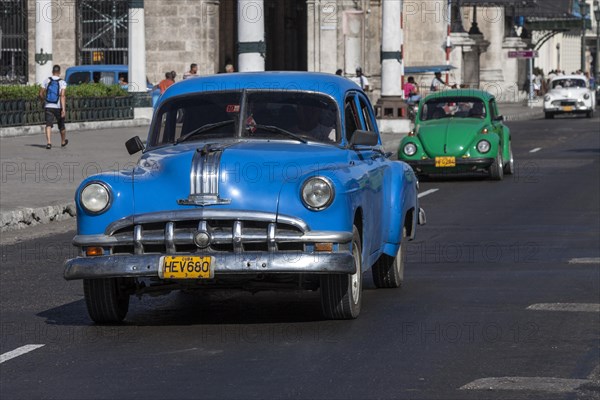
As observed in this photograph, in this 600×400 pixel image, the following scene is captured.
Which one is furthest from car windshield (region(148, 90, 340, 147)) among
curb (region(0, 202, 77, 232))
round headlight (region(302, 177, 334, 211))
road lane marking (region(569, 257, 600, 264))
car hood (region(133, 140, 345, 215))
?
curb (region(0, 202, 77, 232))

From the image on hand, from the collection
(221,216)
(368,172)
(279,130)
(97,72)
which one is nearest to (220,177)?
(221,216)

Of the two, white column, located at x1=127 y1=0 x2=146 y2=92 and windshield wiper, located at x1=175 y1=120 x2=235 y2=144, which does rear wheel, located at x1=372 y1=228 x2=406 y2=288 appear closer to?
windshield wiper, located at x1=175 y1=120 x2=235 y2=144

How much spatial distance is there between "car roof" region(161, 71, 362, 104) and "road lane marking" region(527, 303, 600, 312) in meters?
2.05

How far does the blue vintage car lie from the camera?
9516mm

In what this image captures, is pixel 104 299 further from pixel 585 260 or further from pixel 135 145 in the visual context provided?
pixel 585 260

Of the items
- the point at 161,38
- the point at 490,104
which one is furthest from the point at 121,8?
the point at 490,104

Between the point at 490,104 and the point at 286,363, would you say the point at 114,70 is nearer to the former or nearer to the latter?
the point at 490,104

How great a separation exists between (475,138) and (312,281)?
15.5 meters

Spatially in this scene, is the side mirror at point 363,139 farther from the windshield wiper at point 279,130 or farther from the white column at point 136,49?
the white column at point 136,49

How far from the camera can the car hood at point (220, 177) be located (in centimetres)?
966

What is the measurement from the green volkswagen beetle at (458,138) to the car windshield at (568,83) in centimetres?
3378

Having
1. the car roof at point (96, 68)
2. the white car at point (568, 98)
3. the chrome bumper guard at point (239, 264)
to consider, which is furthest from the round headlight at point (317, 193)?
the white car at point (568, 98)

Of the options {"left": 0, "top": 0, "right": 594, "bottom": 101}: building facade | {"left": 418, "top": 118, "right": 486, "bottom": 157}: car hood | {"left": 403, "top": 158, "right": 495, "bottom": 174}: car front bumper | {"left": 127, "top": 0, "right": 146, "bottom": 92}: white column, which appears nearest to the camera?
{"left": 403, "top": 158, "right": 495, "bottom": 174}: car front bumper

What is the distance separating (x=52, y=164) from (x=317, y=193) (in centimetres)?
1666
